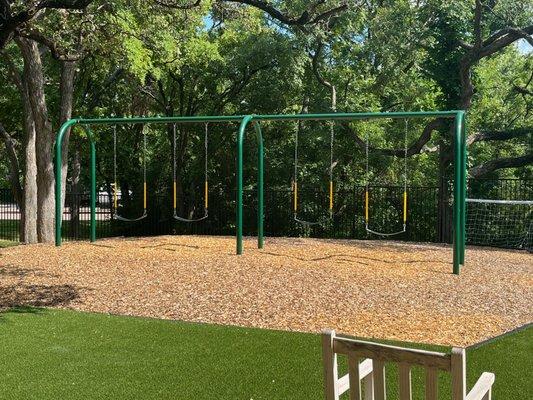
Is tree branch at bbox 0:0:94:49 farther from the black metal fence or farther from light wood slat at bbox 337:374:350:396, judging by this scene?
the black metal fence

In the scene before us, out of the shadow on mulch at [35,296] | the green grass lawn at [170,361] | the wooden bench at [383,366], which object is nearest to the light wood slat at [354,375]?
the wooden bench at [383,366]

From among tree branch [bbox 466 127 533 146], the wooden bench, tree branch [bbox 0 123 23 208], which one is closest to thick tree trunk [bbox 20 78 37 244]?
tree branch [bbox 0 123 23 208]

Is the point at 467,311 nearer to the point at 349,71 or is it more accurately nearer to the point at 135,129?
the point at 349,71

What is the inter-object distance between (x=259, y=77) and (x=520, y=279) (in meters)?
10.8

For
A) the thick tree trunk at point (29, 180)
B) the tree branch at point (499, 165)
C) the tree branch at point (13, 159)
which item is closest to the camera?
the thick tree trunk at point (29, 180)

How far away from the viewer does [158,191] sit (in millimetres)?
21109

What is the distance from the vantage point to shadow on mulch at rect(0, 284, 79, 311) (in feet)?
25.6

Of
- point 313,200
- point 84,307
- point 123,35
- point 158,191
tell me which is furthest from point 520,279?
point 158,191

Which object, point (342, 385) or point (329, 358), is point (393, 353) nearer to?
point (329, 358)

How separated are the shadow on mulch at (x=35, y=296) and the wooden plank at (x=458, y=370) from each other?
637cm

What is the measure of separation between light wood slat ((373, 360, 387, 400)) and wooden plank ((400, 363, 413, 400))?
0.32 feet

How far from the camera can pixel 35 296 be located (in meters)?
8.23

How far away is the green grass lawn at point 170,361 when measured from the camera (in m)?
4.71

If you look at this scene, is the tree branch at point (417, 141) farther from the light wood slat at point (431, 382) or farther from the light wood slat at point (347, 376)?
the light wood slat at point (431, 382)
